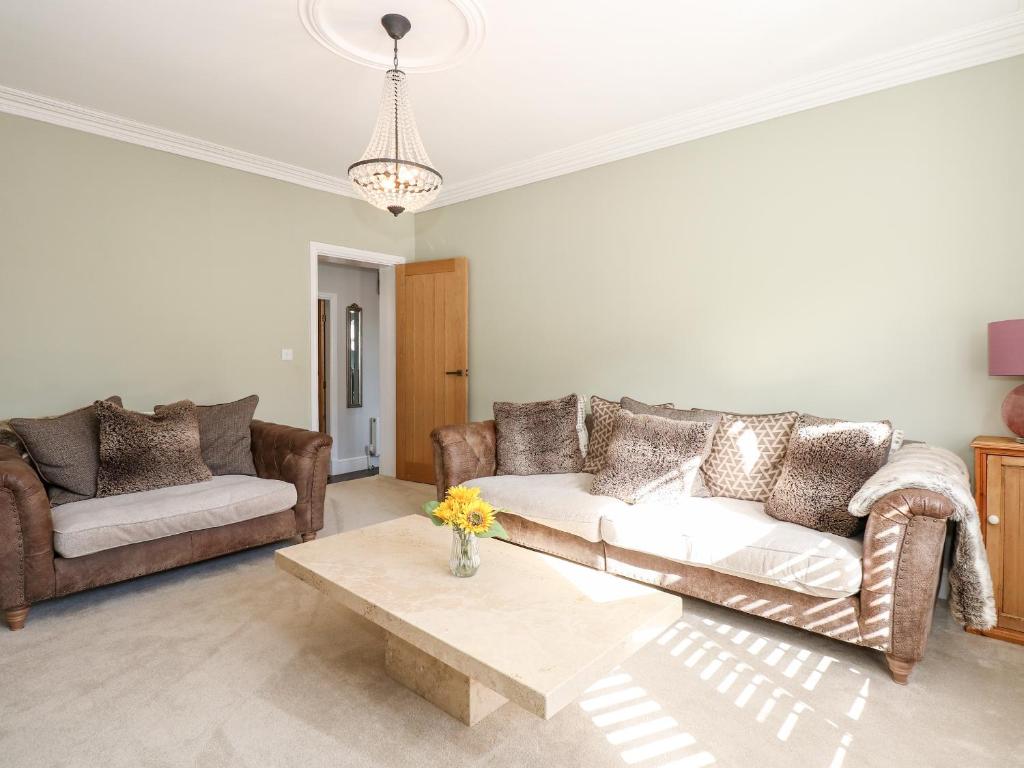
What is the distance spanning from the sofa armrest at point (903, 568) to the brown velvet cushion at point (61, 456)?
3.57 meters

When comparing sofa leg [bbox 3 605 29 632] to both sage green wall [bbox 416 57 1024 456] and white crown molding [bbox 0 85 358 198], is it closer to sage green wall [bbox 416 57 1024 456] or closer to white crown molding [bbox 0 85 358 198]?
white crown molding [bbox 0 85 358 198]

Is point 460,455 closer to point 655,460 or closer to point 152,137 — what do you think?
point 655,460

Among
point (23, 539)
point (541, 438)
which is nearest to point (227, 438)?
point (23, 539)

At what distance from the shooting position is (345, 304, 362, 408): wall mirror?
6062 millimetres

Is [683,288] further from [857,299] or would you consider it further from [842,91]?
[842,91]

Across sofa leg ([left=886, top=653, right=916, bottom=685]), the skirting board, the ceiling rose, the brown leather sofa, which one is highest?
the ceiling rose

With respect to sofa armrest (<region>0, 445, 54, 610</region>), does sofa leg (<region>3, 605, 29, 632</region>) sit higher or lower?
lower

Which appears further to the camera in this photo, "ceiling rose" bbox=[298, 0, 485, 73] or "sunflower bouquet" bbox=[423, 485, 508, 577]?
"ceiling rose" bbox=[298, 0, 485, 73]

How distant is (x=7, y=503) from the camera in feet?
7.74

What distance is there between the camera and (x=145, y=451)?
10.0 ft

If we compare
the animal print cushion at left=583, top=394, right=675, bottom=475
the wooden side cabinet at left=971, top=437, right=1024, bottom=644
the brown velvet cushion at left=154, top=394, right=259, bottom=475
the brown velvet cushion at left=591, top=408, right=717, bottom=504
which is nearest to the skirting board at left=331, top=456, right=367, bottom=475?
the brown velvet cushion at left=154, top=394, right=259, bottom=475

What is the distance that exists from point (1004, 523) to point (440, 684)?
235 cm

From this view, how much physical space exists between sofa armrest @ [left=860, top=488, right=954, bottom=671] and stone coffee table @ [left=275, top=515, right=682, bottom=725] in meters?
0.85

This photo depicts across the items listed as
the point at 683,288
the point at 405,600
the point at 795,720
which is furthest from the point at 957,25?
the point at 405,600
